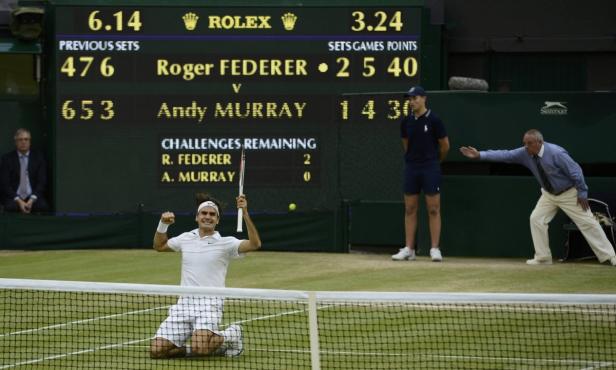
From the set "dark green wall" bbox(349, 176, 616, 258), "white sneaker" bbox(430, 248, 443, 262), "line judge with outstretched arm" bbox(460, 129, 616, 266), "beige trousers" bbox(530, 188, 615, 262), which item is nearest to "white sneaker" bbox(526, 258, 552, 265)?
"beige trousers" bbox(530, 188, 615, 262)

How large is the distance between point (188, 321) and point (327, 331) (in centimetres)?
162

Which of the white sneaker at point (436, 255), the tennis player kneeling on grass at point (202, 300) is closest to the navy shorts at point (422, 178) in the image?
the white sneaker at point (436, 255)

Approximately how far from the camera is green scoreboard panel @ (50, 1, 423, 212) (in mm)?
17812

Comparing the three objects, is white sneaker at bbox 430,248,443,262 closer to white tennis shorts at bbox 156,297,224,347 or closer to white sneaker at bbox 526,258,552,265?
white sneaker at bbox 526,258,552,265

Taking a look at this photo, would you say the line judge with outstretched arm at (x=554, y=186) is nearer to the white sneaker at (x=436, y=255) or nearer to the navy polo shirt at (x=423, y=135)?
the navy polo shirt at (x=423, y=135)

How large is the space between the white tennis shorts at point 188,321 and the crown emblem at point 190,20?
8137mm

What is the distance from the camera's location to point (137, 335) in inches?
446

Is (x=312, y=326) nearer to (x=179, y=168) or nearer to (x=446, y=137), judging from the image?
(x=446, y=137)

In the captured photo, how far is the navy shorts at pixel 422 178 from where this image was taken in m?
16.1

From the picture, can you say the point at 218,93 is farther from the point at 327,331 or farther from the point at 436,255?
the point at 327,331

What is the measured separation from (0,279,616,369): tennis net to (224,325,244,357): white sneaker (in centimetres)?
2

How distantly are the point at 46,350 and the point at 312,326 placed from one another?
287 centimetres

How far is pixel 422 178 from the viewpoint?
16219mm

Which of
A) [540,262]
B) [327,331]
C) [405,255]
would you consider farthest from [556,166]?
[327,331]
